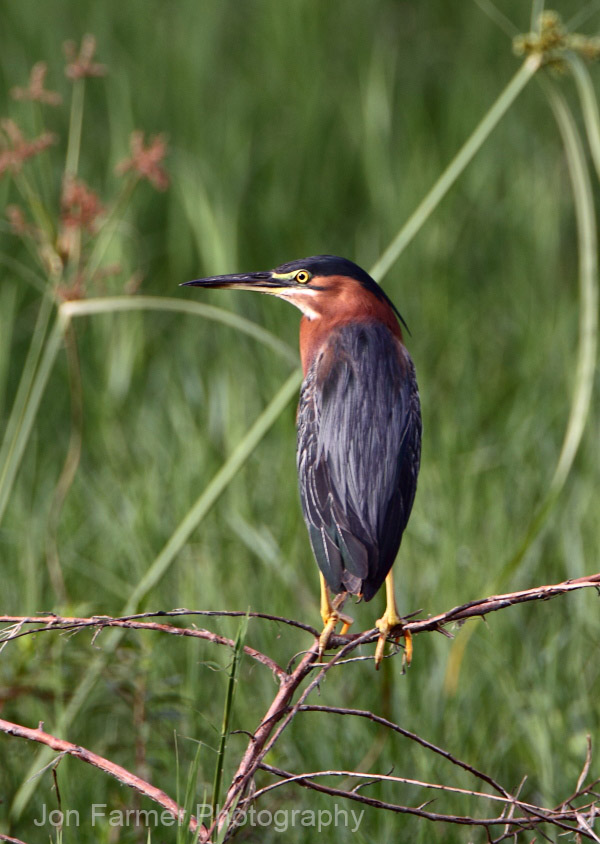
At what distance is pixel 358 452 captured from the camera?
77.0 inches

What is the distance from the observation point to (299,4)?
622 cm

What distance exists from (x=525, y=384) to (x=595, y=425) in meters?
0.34

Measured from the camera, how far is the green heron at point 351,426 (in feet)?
6.02

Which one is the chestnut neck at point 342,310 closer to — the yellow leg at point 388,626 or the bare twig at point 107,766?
the yellow leg at point 388,626

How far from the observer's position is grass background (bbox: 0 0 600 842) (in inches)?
112

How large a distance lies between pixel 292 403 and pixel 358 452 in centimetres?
213

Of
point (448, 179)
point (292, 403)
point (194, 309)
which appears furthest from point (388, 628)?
point (292, 403)

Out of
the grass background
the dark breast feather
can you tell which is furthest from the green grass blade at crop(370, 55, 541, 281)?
the grass background

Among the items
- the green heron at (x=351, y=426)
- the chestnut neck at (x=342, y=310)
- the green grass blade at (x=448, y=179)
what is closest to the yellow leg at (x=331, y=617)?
the green heron at (x=351, y=426)

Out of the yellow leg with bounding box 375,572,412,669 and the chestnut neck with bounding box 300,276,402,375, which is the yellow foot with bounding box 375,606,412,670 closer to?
the yellow leg with bounding box 375,572,412,669

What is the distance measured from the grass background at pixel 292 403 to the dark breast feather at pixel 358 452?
336mm

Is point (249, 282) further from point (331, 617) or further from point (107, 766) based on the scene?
point (107, 766)

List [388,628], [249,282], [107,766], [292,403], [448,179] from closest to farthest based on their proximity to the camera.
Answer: [107,766]
[388,628]
[249,282]
[448,179]
[292,403]

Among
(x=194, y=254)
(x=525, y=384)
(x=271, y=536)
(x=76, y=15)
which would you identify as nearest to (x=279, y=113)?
(x=194, y=254)
